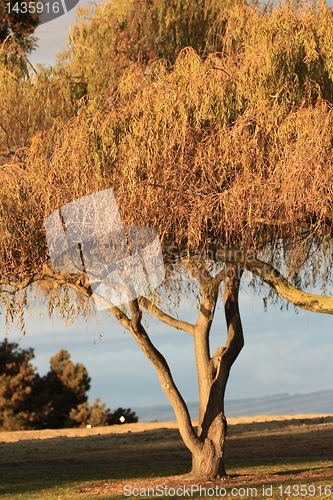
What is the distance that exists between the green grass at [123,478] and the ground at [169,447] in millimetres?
166

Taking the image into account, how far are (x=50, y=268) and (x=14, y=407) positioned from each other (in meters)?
18.6

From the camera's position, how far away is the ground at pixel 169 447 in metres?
12.2

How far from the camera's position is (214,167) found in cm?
934

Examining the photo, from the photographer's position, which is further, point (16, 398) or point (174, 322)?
point (16, 398)

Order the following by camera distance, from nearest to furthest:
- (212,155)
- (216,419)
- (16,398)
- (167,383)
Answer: (212,155), (216,419), (167,383), (16,398)

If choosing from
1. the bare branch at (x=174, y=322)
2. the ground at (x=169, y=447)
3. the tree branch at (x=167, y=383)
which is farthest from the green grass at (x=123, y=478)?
the bare branch at (x=174, y=322)

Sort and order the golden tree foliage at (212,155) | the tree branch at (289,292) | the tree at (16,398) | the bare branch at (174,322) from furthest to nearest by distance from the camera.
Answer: the tree at (16,398)
the bare branch at (174,322)
the tree branch at (289,292)
the golden tree foliage at (212,155)

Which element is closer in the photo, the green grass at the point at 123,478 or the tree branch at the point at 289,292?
the tree branch at the point at 289,292

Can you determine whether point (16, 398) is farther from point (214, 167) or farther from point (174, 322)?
point (214, 167)

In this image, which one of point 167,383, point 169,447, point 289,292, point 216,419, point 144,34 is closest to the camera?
point 289,292

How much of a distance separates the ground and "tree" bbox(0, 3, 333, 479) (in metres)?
3.40

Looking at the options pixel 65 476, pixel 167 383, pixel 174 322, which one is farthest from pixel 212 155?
pixel 65 476

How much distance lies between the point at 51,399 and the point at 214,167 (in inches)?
808

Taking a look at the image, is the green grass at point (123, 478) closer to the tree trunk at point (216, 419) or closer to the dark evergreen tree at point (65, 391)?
the tree trunk at point (216, 419)
